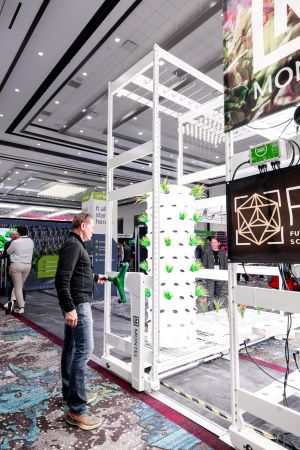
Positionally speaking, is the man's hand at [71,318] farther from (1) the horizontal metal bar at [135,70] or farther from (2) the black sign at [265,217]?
(1) the horizontal metal bar at [135,70]

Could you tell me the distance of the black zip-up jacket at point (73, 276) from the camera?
2.16 m

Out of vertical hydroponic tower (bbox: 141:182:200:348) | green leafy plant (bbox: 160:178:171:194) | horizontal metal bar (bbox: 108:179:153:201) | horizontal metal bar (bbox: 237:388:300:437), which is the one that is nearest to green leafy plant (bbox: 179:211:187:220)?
vertical hydroponic tower (bbox: 141:182:200:348)

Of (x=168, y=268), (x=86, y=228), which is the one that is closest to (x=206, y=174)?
(x=168, y=268)

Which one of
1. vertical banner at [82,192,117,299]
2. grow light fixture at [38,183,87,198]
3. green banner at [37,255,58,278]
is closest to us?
vertical banner at [82,192,117,299]

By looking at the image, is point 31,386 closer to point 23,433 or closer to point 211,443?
point 23,433

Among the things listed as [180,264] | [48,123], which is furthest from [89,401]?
[48,123]

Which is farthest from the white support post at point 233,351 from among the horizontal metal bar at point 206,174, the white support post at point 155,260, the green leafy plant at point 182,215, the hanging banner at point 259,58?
the horizontal metal bar at point 206,174

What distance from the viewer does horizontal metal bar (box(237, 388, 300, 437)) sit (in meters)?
1.65

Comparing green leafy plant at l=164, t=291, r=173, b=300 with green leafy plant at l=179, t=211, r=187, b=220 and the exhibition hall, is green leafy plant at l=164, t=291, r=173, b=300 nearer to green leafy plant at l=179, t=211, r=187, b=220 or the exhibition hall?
the exhibition hall

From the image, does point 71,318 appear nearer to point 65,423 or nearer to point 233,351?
point 65,423

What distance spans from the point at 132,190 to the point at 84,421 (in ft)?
6.36

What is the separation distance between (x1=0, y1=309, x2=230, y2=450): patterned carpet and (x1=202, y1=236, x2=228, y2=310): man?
318 cm

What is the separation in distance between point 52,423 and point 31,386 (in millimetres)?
729

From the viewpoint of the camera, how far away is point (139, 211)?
19203 mm
